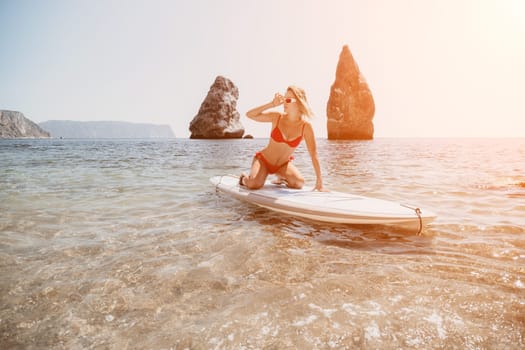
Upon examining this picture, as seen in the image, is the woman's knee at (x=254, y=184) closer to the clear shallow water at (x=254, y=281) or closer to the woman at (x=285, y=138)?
the woman at (x=285, y=138)

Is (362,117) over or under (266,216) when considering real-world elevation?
over

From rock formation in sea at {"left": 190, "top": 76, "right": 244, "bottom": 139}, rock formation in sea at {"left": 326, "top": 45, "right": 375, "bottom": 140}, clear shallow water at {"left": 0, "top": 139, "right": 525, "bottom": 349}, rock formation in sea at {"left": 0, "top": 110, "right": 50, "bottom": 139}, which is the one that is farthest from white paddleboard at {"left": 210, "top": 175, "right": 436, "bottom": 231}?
rock formation in sea at {"left": 0, "top": 110, "right": 50, "bottom": 139}

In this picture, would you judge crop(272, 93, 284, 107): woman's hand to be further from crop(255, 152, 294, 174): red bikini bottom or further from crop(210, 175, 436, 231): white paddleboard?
crop(210, 175, 436, 231): white paddleboard

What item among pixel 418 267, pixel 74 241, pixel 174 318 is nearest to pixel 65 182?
pixel 74 241

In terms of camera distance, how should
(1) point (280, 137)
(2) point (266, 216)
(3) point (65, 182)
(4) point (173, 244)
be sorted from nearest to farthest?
(4) point (173, 244) → (2) point (266, 216) → (1) point (280, 137) → (3) point (65, 182)

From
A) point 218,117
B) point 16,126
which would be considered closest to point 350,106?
point 218,117

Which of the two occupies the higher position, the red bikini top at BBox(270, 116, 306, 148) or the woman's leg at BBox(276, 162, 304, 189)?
the red bikini top at BBox(270, 116, 306, 148)

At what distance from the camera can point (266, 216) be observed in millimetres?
5625

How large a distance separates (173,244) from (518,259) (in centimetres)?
417

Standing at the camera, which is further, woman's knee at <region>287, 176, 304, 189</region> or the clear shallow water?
woman's knee at <region>287, 176, 304, 189</region>

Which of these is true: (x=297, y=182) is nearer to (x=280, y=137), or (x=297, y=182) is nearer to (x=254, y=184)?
(x=254, y=184)

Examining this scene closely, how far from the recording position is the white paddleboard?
4.37 m

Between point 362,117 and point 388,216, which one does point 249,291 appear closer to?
point 388,216

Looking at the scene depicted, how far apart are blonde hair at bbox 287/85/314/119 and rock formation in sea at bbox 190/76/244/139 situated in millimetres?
82611
